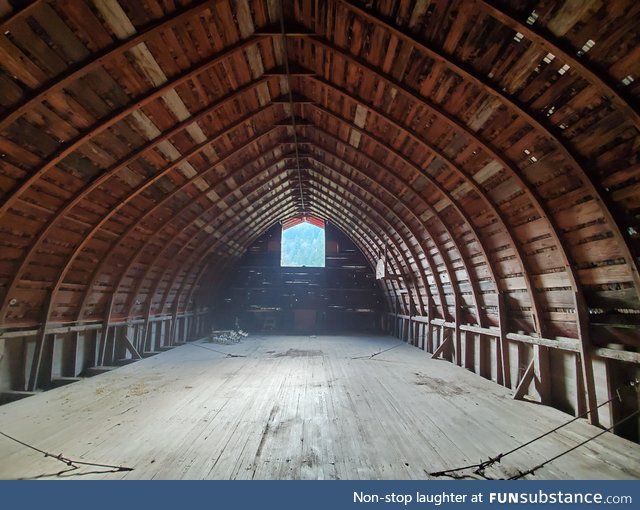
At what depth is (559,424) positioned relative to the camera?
496 cm

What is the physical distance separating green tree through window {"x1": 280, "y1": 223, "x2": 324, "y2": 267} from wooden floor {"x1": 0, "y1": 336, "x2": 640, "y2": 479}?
11.8 m

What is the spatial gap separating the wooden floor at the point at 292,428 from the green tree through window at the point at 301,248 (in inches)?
463

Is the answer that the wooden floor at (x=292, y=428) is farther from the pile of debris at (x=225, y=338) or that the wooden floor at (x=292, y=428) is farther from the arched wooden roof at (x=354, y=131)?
the pile of debris at (x=225, y=338)

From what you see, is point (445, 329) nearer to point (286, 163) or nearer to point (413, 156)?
point (413, 156)

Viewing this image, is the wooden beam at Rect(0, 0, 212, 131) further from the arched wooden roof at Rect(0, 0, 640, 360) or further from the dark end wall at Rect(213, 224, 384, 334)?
the dark end wall at Rect(213, 224, 384, 334)

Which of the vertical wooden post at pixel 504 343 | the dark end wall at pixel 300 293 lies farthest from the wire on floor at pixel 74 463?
the dark end wall at pixel 300 293

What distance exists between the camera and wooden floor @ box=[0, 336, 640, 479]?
3609mm

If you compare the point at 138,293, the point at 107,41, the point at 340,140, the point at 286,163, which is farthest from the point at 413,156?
the point at 138,293

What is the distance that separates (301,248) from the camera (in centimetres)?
2016

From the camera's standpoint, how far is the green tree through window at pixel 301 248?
20.0 m

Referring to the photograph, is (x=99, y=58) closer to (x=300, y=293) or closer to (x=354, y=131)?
(x=354, y=131)

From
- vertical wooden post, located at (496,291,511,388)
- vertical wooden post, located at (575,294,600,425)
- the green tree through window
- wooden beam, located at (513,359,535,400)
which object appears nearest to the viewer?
vertical wooden post, located at (575,294,600,425)

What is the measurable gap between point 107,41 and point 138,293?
26.8 feet

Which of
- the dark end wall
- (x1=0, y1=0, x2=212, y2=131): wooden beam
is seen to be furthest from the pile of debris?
(x1=0, y1=0, x2=212, y2=131): wooden beam
